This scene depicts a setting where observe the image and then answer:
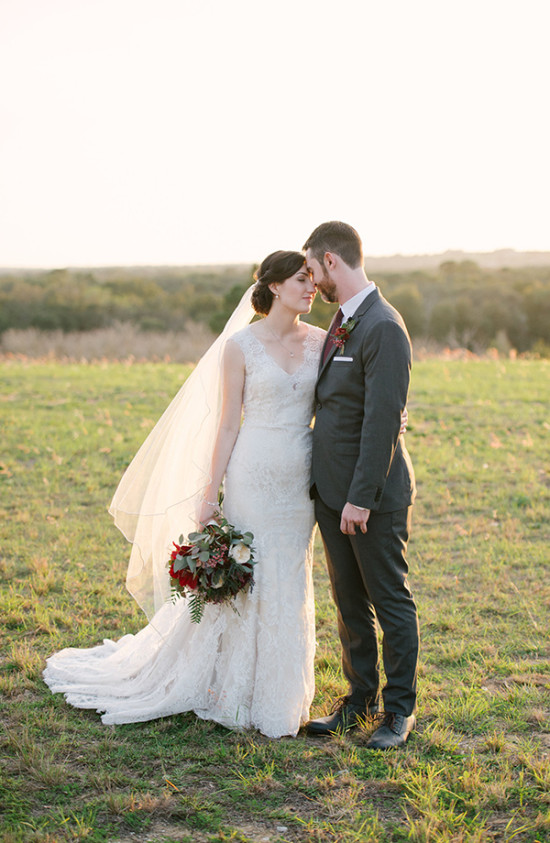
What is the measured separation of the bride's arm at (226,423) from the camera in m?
4.39

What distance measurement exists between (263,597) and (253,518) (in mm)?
442

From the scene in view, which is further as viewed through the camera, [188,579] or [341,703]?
[341,703]

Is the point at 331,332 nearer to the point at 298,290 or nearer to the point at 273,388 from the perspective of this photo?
the point at 298,290

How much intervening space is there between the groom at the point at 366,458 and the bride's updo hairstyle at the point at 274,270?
0.19m

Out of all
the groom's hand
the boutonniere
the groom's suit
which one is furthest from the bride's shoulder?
the groom's hand

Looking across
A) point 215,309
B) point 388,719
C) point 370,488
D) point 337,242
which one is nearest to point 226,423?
point 370,488

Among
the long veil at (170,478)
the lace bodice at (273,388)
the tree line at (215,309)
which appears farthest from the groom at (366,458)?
the tree line at (215,309)

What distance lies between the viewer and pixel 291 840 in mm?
3178

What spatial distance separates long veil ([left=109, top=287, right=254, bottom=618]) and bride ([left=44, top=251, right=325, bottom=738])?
0.04ft

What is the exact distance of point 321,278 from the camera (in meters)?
4.05

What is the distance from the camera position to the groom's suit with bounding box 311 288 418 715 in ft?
12.4

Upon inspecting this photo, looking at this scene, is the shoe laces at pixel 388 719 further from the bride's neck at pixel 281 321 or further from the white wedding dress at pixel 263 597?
the bride's neck at pixel 281 321

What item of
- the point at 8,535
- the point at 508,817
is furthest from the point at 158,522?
the point at 8,535

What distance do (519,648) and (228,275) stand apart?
254 feet
